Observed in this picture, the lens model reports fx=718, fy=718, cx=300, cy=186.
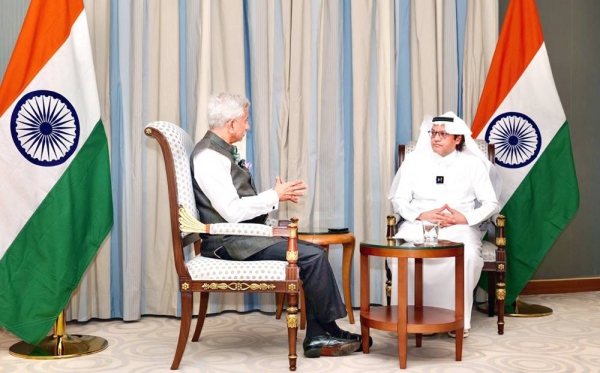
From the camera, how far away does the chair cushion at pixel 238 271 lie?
11.0 ft

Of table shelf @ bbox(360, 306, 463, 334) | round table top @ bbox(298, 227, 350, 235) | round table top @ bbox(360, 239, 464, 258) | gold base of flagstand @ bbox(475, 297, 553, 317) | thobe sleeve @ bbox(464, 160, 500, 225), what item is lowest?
gold base of flagstand @ bbox(475, 297, 553, 317)

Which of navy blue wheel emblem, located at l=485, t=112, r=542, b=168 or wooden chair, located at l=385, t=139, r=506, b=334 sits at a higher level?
navy blue wheel emblem, located at l=485, t=112, r=542, b=168

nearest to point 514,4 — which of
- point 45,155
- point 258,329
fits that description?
point 258,329

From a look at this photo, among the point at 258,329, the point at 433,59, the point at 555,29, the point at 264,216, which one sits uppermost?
the point at 555,29

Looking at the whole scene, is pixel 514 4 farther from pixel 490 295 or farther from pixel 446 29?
pixel 490 295

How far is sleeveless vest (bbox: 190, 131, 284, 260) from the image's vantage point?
3.50 metres

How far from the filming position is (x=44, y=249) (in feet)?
11.9

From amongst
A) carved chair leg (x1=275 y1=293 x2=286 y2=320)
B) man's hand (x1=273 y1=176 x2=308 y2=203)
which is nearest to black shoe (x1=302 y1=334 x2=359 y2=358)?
man's hand (x1=273 y1=176 x2=308 y2=203)

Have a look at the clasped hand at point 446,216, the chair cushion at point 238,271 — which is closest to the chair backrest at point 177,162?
the chair cushion at point 238,271

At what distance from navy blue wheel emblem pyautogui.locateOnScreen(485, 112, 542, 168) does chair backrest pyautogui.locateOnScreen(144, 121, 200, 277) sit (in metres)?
2.31

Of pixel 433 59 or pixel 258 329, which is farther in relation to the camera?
pixel 433 59

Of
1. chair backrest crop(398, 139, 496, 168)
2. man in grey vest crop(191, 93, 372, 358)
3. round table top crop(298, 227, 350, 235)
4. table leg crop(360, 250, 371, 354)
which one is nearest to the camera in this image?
man in grey vest crop(191, 93, 372, 358)

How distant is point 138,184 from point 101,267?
56 cm

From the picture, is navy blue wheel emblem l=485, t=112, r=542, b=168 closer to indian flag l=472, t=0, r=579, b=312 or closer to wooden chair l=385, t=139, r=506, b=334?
indian flag l=472, t=0, r=579, b=312
